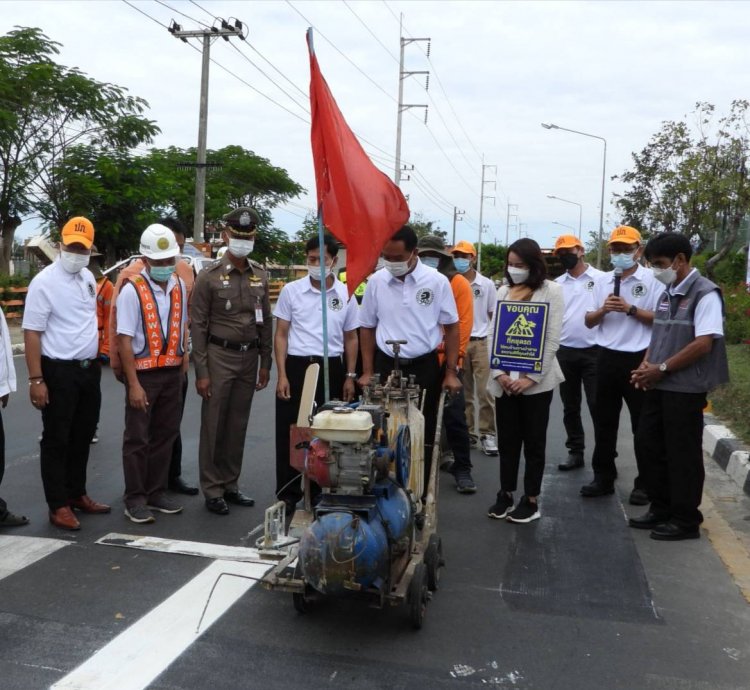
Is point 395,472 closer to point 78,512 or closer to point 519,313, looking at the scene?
point 519,313

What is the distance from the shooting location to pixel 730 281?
25516 mm

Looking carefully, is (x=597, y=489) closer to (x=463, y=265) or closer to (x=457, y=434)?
(x=457, y=434)

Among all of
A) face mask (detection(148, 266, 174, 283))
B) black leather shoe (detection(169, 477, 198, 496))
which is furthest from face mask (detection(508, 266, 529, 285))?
black leather shoe (detection(169, 477, 198, 496))

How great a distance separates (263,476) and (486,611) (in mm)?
3055

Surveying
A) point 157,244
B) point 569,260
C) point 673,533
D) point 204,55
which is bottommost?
point 673,533

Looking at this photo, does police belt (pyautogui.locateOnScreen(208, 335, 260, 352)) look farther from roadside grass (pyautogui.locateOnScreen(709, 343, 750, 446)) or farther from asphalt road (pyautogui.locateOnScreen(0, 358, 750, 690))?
roadside grass (pyautogui.locateOnScreen(709, 343, 750, 446))

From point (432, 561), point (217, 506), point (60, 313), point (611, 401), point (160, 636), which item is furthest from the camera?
point (611, 401)

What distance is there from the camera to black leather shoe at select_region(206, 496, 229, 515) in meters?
5.77

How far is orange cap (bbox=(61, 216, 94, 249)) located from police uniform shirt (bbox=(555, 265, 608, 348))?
4.02 meters

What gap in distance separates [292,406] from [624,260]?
9.23 ft

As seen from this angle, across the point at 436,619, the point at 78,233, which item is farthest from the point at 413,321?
the point at 78,233

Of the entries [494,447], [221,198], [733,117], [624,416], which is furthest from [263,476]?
[221,198]

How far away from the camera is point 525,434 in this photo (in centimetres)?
581

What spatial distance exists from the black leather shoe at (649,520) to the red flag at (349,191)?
2743 millimetres
